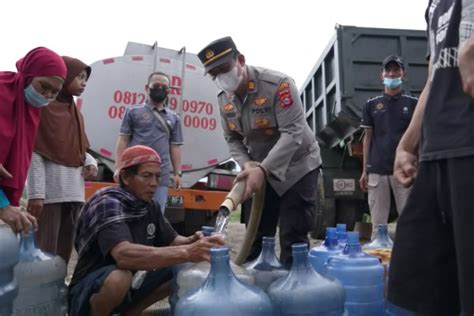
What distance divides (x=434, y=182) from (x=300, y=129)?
1.52 meters

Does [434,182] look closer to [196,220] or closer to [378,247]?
[378,247]

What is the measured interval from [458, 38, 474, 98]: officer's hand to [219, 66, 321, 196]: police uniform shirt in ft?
5.17

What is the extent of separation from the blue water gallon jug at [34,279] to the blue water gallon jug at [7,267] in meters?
0.09

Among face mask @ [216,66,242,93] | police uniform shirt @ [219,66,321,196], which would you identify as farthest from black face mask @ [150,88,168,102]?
face mask @ [216,66,242,93]

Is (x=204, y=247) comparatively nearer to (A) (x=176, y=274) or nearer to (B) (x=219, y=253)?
(B) (x=219, y=253)

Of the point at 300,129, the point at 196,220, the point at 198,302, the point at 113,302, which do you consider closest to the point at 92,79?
the point at 196,220

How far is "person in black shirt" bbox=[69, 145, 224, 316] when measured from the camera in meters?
2.18

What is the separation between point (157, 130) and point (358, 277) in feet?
8.42

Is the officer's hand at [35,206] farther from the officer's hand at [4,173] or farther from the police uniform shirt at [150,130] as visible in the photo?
the police uniform shirt at [150,130]

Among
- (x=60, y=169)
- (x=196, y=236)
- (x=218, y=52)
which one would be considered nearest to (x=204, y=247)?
(x=196, y=236)

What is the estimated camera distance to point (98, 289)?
2.25m

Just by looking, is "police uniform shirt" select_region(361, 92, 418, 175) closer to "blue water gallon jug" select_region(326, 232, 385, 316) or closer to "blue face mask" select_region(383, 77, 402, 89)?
"blue face mask" select_region(383, 77, 402, 89)

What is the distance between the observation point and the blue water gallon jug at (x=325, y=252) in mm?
2624

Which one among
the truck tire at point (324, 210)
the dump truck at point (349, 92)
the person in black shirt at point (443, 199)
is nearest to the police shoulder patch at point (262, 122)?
the person in black shirt at point (443, 199)
